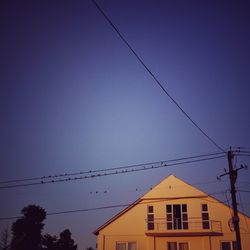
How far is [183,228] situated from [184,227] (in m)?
0.12

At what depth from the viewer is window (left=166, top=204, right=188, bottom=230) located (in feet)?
99.7

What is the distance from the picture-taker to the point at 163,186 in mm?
32219

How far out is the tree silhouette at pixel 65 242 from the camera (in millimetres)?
54806

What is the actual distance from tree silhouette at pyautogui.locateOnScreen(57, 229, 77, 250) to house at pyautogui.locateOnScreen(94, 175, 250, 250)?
25445 millimetres

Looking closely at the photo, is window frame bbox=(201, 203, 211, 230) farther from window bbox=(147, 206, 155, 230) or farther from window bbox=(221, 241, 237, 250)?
window bbox=(147, 206, 155, 230)

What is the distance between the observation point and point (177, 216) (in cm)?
3097

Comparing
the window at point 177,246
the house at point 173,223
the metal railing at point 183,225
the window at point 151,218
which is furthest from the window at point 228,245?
the window at point 151,218

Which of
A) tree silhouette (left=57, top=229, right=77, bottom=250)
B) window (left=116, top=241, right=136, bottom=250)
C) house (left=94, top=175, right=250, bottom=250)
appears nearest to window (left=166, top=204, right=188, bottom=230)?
house (left=94, top=175, right=250, bottom=250)

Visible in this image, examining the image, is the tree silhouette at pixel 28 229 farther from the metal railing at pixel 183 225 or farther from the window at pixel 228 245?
the window at pixel 228 245

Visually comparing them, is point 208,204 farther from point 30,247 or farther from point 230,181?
point 30,247

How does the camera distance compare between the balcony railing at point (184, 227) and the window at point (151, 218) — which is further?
the window at point (151, 218)

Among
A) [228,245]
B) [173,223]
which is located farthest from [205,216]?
[228,245]

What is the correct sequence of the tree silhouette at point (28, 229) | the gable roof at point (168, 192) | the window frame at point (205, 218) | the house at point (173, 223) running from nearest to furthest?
the house at point (173, 223)
the window frame at point (205, 218)
the gable roof at point (168, 192)
the tree silhouette at point (28, 229)

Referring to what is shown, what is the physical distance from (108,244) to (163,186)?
7.24m
